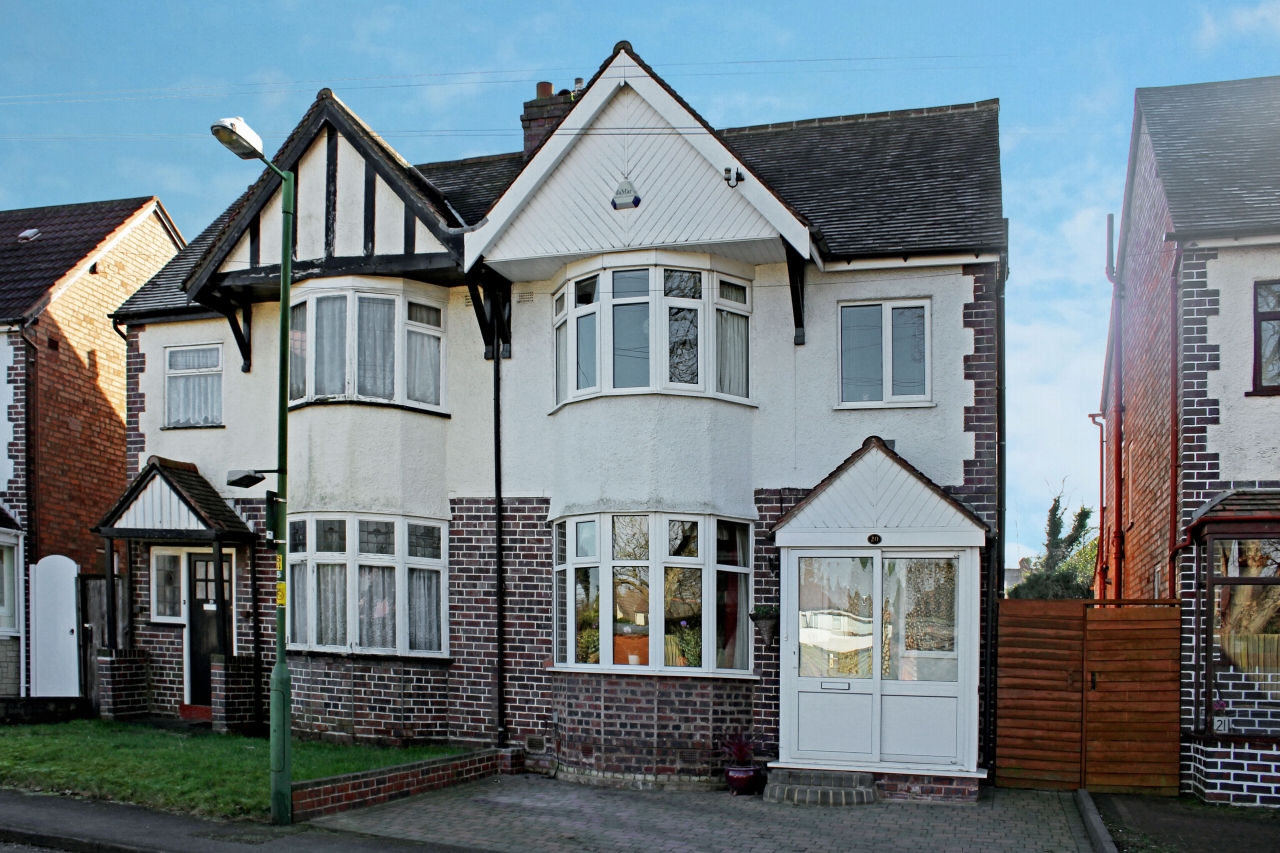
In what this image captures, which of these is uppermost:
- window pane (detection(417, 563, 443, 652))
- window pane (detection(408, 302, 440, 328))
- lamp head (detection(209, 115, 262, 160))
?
lamp head (detection(209, 115, 262, 160))

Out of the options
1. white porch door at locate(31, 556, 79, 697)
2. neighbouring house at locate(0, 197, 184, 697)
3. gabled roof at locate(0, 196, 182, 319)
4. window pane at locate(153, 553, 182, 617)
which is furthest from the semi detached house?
gabled roof at locate(0, 196, 182, 319)

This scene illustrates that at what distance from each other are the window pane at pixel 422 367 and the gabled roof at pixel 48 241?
801 cm

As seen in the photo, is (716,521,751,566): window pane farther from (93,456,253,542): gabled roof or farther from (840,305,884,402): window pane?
(93,456,253,542): gabled roof

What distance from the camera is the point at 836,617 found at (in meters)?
14.2

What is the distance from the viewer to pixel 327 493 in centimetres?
1573

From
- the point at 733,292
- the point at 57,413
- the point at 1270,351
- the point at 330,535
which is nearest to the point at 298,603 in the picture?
the point at 330,535

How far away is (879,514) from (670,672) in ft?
9.81

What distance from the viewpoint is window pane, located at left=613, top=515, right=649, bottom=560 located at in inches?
573

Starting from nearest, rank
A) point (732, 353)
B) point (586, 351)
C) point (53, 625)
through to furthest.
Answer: point (732, 353) < point (586, 351) < point (53, 625)

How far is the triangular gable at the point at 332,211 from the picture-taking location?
15.9 meters

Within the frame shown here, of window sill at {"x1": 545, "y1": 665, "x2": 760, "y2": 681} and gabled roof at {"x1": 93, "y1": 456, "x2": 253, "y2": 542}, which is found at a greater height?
gabled roof at {"x1": 93, "y1": 456, "x2": 253, "y2": 542}

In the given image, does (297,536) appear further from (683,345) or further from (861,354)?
(861,354)

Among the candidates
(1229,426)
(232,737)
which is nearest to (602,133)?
(1229,426)

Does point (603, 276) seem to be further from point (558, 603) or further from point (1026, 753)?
point (1026, 753)
